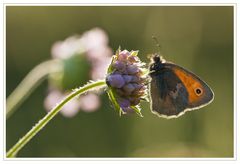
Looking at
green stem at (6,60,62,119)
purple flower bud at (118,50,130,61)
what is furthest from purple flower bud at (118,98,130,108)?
green stem at (6,60,62,119)

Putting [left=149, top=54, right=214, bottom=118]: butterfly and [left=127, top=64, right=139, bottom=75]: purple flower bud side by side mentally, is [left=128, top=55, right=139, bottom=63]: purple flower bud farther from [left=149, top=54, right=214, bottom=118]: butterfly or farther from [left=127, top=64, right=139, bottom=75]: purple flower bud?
[left=149, top=54, right=214, bottom=118]: butterfly

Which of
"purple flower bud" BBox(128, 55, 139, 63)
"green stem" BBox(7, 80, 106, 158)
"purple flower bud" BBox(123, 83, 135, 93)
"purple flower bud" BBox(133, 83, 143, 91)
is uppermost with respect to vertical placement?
"purple flower bud" BBox(128, 55, 139, 63)

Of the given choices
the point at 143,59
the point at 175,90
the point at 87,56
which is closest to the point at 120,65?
the point at 175,90

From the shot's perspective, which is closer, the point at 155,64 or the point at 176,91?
the point at 155,64

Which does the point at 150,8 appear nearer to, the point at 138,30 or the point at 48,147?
the point at 138,30

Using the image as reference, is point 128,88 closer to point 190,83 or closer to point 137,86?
point 137,86

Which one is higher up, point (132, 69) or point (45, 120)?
point (132, 69)
